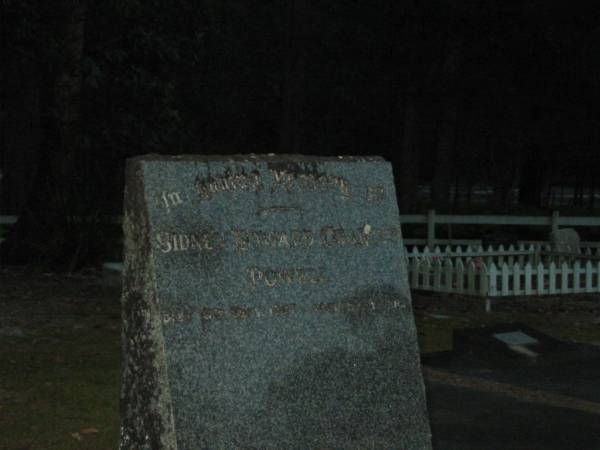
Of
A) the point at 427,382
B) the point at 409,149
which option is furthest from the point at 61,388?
the point at 409,149

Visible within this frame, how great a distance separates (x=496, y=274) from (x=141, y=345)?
35.3ft

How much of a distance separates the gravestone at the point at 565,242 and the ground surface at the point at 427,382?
11.8 ft

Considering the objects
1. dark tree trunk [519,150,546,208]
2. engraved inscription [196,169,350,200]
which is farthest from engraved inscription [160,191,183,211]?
dark tree trunk [519,150,546,208]

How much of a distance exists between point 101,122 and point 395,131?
1725 cm

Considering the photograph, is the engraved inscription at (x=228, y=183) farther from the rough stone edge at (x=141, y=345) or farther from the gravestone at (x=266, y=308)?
the rough stone edge at (x=141, y=345)

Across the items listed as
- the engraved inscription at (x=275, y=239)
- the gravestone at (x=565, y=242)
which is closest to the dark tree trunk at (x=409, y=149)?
the gravestone at (x=565, y=242)

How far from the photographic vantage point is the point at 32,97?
3688cm

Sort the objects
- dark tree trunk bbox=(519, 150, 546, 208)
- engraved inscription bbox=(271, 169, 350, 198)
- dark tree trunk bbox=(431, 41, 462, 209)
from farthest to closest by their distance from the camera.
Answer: dark tree trunk bbox=(519, 150, 546, 208), dark tree trunk bbox=(431, 41, 462, 209), engraved inscription bbox=(271, 169, 350, 198)

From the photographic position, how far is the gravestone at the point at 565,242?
20.0 meters

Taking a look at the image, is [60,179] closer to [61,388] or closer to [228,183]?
[61,388]

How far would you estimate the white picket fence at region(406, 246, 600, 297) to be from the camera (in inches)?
648

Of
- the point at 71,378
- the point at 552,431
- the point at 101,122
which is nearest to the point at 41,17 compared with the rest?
the point at 101,122

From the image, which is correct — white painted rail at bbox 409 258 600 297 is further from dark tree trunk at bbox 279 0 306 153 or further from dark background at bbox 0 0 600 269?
dark tree trunk at bbox 279 0 306 153

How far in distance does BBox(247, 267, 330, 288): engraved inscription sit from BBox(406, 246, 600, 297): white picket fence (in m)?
9.87
